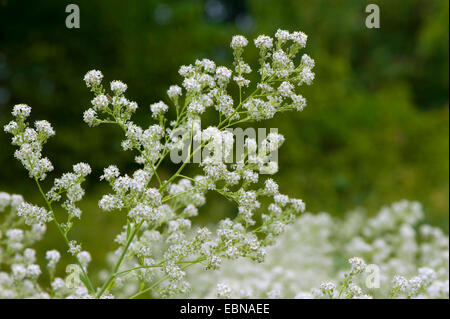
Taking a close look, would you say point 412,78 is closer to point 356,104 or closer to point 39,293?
point 356,104

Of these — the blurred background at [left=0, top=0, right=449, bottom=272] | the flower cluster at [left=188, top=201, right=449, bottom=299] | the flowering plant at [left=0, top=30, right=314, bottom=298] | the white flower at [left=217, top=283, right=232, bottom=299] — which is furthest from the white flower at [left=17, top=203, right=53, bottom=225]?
the blurred background at [left=0, top=0, right=449, bottom=272]

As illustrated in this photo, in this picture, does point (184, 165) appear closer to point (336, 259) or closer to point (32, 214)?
point (32, 214)

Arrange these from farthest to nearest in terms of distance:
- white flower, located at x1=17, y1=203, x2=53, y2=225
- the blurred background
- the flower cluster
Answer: the blurred background
the flower cluster
white flower, located at x1=17, y1=203, x2=53, y2=225

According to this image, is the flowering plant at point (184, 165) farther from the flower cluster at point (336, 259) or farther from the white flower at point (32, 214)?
the flower cluster at point (336, 259)

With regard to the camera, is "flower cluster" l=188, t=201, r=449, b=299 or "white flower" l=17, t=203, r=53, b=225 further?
"flower cluster" l=188, t=201, r=449, b=299

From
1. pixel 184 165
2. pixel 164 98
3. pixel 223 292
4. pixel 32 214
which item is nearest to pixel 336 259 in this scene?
pixel 164 98

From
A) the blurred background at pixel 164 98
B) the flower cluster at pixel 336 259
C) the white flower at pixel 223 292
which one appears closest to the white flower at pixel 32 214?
the white flower at pixel 223 292

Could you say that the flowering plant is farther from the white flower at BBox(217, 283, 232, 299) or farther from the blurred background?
the blurred background

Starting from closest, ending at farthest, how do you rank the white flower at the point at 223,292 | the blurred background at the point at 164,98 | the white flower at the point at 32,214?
the white flower at the point at 32,214 < the white flower at the point at 223,292 < the blurred background at the point at 164,98

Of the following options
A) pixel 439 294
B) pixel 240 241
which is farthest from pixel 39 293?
pixel 439 294

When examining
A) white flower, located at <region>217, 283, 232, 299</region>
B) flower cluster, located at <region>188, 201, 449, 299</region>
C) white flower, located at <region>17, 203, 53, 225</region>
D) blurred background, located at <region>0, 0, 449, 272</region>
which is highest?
blurred background, located at <region>0, 0, 449, 272</region>
